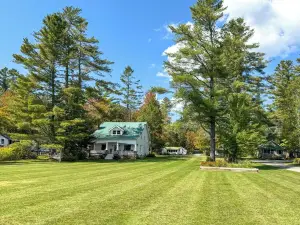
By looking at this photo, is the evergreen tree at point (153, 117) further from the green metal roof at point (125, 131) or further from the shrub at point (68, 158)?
the shrub at point (68, 158)

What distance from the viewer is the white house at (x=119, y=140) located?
37750 mm

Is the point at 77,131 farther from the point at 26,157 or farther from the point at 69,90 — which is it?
the point at 26,157

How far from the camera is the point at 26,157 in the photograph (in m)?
31.6

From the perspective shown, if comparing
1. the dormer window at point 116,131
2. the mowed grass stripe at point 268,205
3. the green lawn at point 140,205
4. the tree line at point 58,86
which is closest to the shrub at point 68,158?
the tree line at point 58,86

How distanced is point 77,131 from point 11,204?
24.2 meters

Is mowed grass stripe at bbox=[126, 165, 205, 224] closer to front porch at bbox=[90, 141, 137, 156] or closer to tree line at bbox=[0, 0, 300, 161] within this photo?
tree line at bbox=[0, 0, 300, 161]

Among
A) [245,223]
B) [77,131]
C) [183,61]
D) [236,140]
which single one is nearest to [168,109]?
[183,61]

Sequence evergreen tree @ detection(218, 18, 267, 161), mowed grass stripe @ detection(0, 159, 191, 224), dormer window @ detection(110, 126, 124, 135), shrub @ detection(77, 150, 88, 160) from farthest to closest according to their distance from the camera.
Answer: dormer window @ detection(110, 126, 124, 135)
shrub @ detection(77, 150, 88, 160)
evergreen tree @ detection(218, 18, 267, 161)
mowed grass stripe @ detection(0, 159, 191, 224)

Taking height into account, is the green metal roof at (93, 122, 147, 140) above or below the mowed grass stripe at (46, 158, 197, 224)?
above

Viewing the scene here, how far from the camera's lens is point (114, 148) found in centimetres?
4050

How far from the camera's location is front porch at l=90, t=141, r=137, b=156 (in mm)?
37312

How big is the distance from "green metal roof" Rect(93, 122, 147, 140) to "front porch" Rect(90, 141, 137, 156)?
0.79 m

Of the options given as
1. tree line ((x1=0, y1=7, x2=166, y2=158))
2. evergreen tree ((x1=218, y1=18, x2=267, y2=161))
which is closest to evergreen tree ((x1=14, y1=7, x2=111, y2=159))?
tree line ((x1=0, y1=7, x2=166, y2=158))

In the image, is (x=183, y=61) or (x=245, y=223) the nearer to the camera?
(x=245, y=223)
